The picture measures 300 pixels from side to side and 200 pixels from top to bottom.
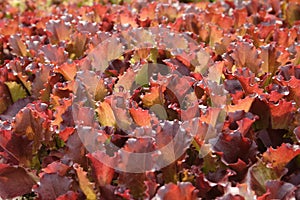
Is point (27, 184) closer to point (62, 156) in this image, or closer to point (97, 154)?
point (62, 156)

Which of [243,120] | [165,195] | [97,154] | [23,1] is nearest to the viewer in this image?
[165,195]

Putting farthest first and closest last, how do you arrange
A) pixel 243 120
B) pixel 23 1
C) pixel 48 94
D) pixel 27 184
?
1. pixel 23 1
2. pixel 48 94
3. pixel 27 184
4. pixel 243 120

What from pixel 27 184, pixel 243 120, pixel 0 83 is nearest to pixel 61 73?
pixel 0 83

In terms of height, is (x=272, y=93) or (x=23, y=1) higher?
(x=272, y=93)

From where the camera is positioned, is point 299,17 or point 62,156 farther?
point 299,17

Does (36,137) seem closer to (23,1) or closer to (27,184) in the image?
(27,184)

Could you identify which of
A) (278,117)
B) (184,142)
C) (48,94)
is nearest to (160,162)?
(184,142)
